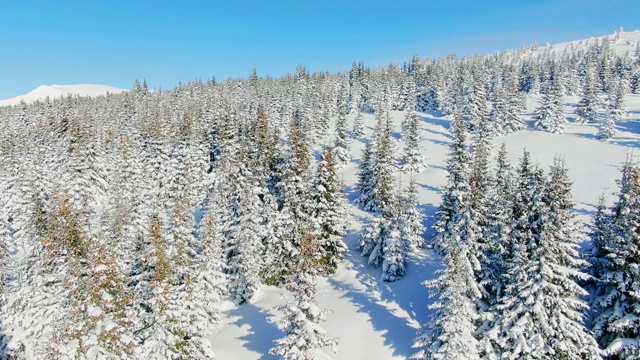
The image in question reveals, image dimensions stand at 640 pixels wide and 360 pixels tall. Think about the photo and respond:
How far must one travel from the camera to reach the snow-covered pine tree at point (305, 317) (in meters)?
24.1

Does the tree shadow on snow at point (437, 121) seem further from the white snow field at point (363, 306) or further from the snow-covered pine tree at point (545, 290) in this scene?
the snow-covered pine tree at point (545, 290)

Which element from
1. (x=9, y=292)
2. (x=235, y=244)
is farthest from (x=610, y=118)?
(x=9, y=292)

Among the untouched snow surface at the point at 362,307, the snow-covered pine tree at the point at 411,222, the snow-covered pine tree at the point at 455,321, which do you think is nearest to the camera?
the snow-covered pine tree at the point at 455,321

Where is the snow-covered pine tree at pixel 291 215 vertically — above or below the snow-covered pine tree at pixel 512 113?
below

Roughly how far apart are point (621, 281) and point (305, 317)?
17836 mm

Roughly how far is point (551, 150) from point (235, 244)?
64.5 m

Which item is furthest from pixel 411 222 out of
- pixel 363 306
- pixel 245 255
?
pixel 245 255

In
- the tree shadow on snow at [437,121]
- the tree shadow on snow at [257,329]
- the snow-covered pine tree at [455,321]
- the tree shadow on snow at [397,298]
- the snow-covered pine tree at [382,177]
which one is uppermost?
the tree shadow on snow at [437,121]

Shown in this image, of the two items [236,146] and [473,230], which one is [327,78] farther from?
[473,230]

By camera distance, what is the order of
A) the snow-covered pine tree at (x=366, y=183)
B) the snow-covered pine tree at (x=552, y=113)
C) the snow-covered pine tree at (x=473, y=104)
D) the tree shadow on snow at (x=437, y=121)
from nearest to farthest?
the snow-covered pine tree at (x=366, y=183)
the snow-covered pine tree at (x=473, y=104)
the snow-covered pine tree at (x=552, y=113)
the tree shadow on snow at (x=437, y=121)

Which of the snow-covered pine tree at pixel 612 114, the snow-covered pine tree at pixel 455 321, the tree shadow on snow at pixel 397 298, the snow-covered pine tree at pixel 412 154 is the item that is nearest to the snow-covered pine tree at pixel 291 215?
the tree shadow on snow at pixel 397 298

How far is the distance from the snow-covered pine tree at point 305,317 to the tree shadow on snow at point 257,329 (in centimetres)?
696

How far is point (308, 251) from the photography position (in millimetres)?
24734

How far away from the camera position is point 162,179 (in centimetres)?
5959
